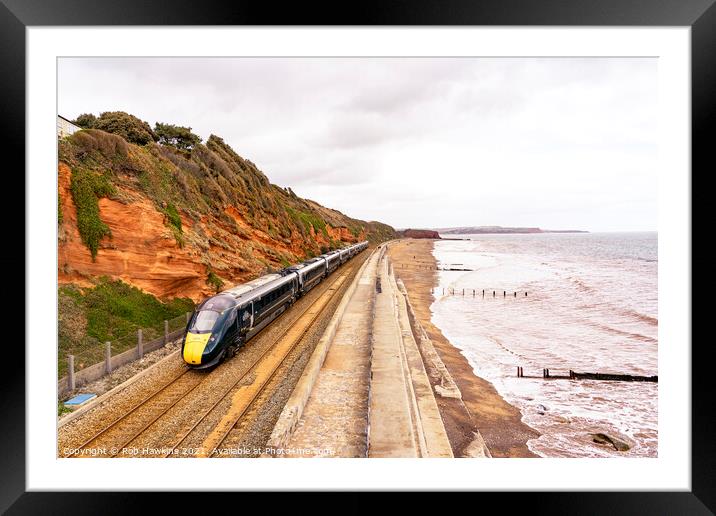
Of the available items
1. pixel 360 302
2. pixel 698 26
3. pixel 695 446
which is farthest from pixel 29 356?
pixel 360 302

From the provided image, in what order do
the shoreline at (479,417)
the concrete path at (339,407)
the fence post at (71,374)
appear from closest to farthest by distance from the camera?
1. the concrete path at (339,407)
2. the fence post at (71,374)
3. the shoreline at (479,417)

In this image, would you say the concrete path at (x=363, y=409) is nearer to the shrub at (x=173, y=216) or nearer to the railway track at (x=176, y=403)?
the railway track at (x=176, y=403)

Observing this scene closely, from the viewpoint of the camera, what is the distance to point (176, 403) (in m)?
7.18

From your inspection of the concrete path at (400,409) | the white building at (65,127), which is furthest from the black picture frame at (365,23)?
the white building at (65,127)

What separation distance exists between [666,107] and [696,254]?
1833mm

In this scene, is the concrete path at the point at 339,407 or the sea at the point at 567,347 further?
the sea at the point at 567,347

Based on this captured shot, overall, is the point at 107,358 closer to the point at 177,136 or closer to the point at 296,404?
the point at 296,404

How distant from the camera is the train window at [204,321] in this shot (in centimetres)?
871

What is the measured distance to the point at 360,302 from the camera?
18172 mm

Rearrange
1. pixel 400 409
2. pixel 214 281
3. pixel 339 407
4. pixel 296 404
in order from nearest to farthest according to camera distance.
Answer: pixel 296 404, pixel 400 409, pixel 339 407, pixel 214 281

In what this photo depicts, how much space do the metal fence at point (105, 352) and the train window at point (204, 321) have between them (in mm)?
1541

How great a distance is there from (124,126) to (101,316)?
40.0 ft

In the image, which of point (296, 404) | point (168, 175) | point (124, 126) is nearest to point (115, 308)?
point (296, 404)

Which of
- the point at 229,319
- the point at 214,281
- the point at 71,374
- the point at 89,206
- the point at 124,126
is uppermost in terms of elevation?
the point at 124,126
